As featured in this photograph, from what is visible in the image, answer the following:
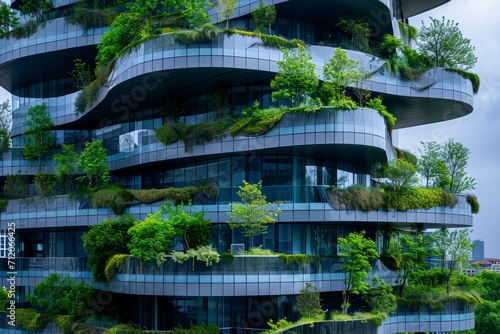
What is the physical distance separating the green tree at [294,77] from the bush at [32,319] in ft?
67.3

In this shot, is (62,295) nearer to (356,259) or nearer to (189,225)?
(189,225)

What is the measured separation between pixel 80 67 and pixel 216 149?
57.0 ft

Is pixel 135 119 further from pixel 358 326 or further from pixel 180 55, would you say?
pixel 358 326

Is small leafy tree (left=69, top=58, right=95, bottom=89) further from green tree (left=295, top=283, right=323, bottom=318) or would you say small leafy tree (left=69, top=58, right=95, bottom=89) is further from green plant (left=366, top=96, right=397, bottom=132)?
green tree (left=295, top=283, right=323, bottom=318)

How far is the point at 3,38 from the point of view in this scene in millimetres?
56938

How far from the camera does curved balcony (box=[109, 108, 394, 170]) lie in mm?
41188

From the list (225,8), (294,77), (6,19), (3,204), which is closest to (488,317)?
(294,77)

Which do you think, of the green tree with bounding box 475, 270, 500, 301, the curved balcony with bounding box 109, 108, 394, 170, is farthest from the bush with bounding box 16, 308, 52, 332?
the green tree with bounding box 475, 270, 500, 301

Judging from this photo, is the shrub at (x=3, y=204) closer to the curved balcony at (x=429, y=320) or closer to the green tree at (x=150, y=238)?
the green tree at (x=150, y=238)

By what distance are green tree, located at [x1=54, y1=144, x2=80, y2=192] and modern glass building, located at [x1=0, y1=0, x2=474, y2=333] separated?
2260 millimetres

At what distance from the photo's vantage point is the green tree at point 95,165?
50.3m

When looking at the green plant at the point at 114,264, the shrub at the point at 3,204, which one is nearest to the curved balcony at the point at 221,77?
the shrub at the point at 3,204

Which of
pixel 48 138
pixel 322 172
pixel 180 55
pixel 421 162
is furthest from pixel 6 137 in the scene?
pixel 421 162

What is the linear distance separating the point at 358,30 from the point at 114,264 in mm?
21154
